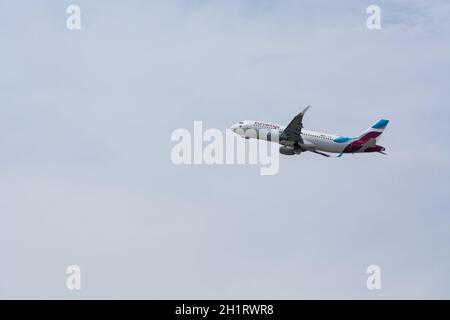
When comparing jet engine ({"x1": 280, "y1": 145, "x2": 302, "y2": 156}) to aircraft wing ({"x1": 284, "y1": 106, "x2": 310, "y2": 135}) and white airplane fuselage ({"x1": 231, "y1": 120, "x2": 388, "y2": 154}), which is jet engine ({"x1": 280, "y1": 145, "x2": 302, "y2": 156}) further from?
aircraft wing ({"x1": 284, "y1": 106, "x2": 310, "y2": 135})

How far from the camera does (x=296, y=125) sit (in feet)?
602

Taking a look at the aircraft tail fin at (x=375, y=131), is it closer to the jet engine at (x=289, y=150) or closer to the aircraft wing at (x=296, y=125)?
the jet engine at (x=289, y=150)

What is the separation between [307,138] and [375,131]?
1455 centimetres

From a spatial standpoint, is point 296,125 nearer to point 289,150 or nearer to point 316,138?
point 289,150

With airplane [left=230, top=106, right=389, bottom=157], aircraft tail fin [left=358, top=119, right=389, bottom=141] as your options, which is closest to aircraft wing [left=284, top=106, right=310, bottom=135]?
airplane [left=230, top=106, right=389, bottom=157]

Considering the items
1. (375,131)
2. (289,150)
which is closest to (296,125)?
(289,150)

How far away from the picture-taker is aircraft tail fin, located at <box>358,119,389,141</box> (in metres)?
193

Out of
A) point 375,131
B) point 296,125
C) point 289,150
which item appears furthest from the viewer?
point 375,131

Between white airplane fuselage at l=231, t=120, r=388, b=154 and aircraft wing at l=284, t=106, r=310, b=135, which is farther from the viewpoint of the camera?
white airplane fuselage at l=231, t=120, r=388, b=154

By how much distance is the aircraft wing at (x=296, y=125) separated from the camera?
182375 millimetres

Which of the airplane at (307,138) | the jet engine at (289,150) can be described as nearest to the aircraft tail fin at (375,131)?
the airplane at (307,138)
